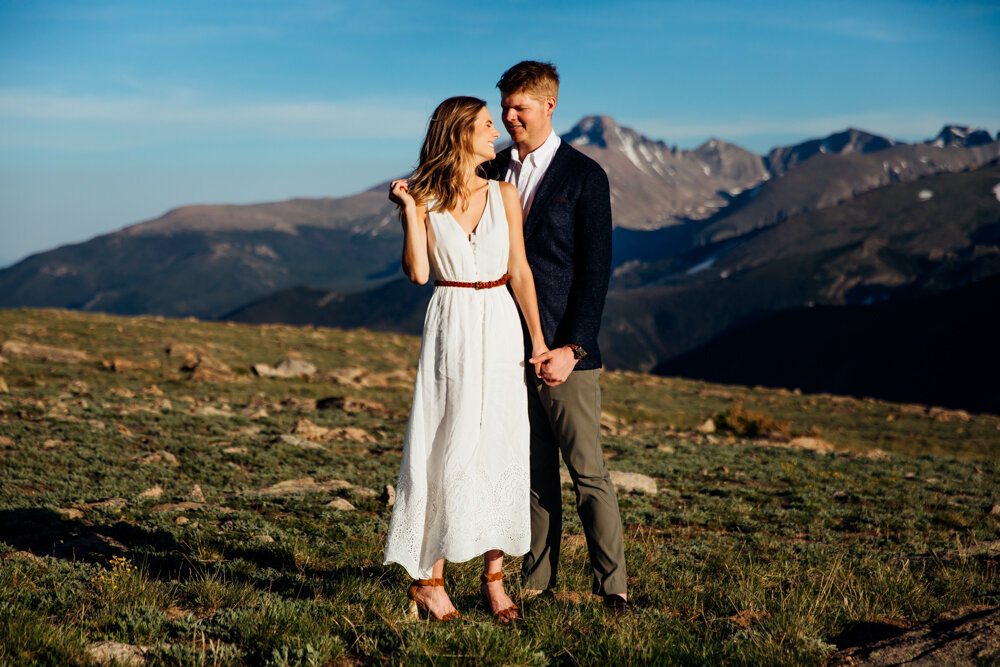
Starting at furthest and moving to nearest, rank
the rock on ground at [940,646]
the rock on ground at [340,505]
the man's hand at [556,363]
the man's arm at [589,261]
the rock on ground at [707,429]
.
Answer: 1. the rock on ground at [707,429]
2. the rock on ground at [340,505]
3. the man's arm at [589,261]
4. the man's hand at [556,363]
5. the rock on ground at [940,646]

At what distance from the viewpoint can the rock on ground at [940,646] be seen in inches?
125

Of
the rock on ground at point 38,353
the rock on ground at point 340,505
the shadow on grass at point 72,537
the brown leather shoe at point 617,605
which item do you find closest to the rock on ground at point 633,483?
the rock on ground at point 340,505

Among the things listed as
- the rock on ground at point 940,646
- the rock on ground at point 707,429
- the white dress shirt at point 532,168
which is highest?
the white dress shirt at point 532,168

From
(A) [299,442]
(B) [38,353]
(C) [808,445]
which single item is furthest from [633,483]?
(B) [38,353]

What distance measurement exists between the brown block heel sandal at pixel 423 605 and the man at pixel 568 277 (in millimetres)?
844

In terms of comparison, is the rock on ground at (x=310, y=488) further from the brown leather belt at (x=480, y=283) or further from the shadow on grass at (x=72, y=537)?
the brown leather belt at (x=480, y=283)

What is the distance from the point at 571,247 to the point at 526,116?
731 millimetres

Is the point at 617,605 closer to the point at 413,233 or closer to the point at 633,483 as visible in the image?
the point at 413,233

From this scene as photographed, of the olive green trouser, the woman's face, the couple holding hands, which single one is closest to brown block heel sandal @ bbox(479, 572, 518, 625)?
the couple holding hands

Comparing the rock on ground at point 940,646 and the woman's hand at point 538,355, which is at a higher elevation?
the woman's hand at point 538,355

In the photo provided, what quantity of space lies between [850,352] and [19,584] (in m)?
205

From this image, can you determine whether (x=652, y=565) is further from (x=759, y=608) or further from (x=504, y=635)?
(x=504, y=635)

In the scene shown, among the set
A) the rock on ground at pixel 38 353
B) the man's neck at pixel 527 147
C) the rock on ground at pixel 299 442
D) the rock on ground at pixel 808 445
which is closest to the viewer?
the man's neck at pixel 527 147

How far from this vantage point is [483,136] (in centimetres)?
385
